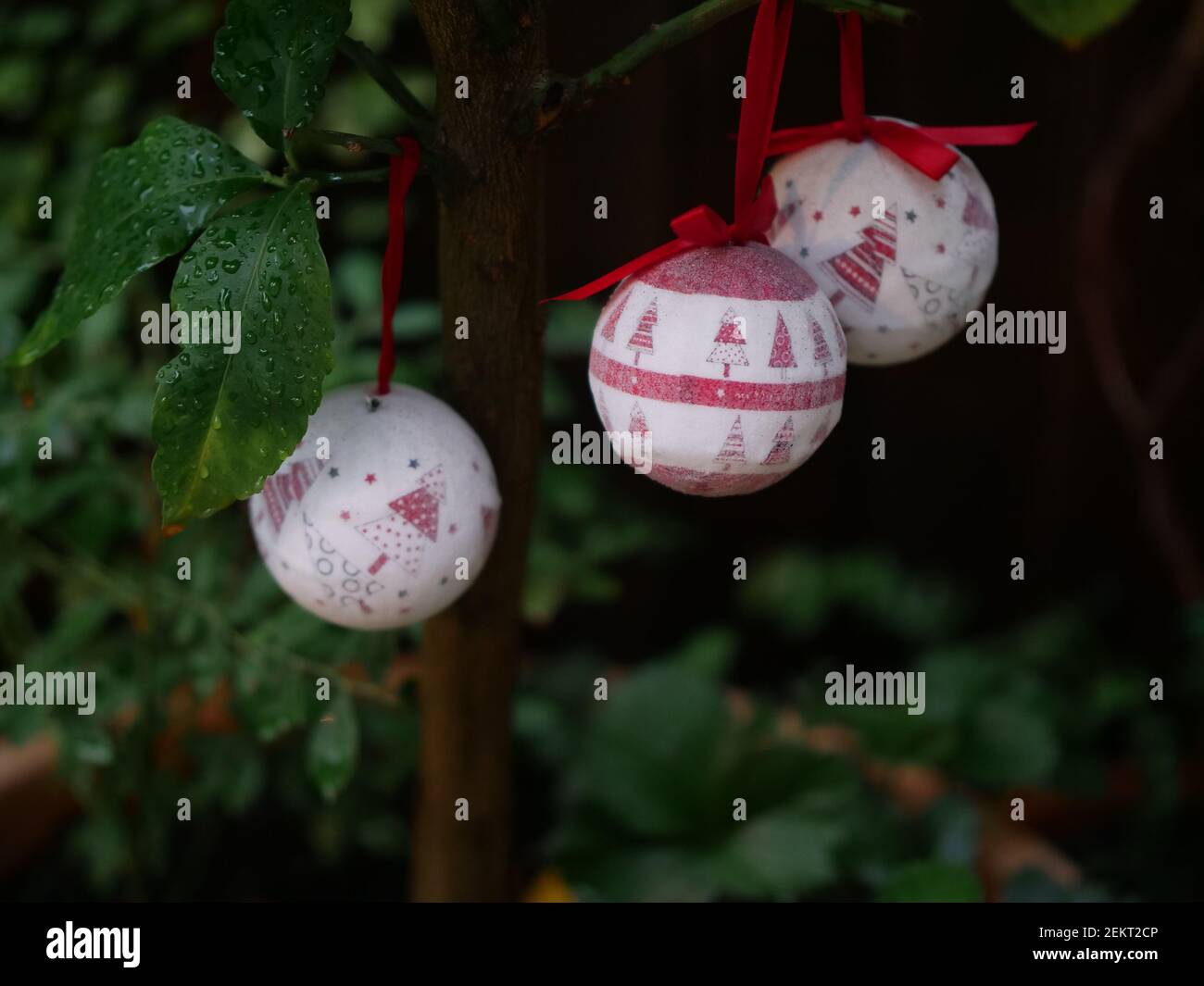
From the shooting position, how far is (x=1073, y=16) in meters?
0.49

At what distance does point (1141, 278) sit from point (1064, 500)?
0.32 metres

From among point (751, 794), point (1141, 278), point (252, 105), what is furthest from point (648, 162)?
point (252, 105)

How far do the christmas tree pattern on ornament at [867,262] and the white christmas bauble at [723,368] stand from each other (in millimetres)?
56

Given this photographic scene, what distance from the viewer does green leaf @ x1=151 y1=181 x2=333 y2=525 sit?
55 cm

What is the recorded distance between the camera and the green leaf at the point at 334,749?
0.76 metres

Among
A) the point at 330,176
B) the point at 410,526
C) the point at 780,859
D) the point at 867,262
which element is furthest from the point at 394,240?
the point at 780,859

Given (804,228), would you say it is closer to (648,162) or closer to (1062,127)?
(648,162)

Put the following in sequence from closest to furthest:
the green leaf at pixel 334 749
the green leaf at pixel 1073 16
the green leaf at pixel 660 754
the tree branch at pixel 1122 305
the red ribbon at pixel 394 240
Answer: the green leaf at pixel 1073 16, the red ribbon at pixel 394 240, the green leaf at pixel 334 749, the green leaf at pixel 660 754, the tree branch at pixel 1122 305

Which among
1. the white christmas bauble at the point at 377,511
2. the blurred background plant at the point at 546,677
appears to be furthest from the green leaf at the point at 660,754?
the white christmas bauble at the point at 377,511

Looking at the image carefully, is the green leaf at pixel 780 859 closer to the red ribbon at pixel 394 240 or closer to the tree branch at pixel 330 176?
the red ribbon at pixel 394 240

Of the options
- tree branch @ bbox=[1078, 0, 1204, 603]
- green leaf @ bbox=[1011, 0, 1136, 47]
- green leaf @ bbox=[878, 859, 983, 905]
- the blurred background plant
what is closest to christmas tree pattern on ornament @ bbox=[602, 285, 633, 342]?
green leaf @ bbox=[1011, 0, 1136, 47]

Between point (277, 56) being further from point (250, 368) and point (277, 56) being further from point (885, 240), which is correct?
point (885, 240)

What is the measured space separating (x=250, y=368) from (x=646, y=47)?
0.27 m
